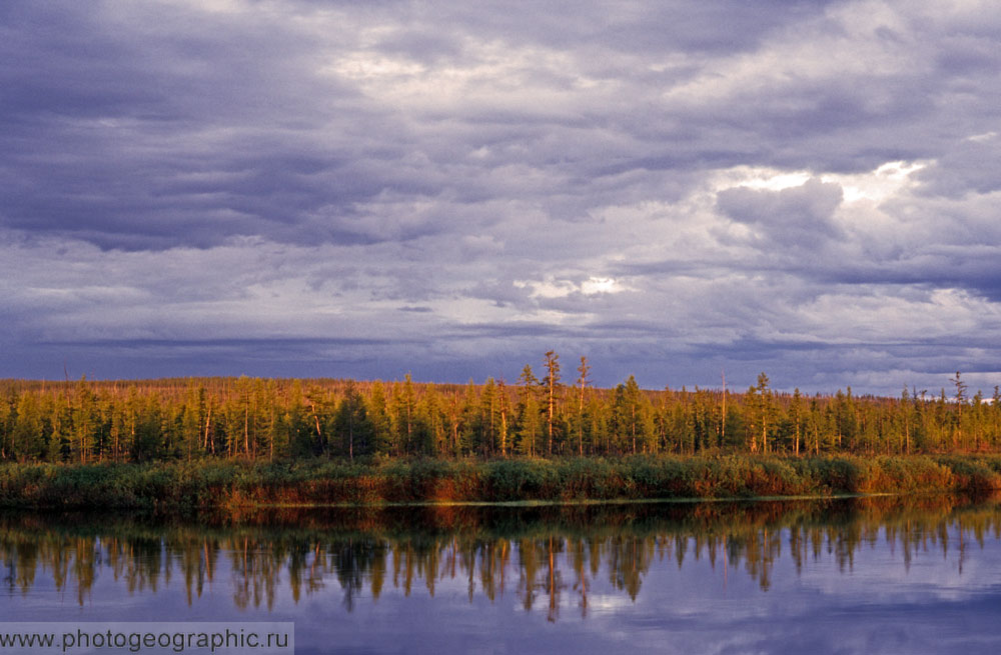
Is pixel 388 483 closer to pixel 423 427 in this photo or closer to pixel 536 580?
pixel 536 580

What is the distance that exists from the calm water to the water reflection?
11cm

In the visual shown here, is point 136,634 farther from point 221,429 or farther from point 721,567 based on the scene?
point 221,429

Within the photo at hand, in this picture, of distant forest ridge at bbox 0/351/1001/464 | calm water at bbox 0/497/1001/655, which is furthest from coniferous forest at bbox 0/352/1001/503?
calm water at bbox 0/497/1001/655

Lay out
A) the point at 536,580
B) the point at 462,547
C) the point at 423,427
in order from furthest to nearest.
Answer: the point at 423,427 < the point at 462,547 < the point at 536,580

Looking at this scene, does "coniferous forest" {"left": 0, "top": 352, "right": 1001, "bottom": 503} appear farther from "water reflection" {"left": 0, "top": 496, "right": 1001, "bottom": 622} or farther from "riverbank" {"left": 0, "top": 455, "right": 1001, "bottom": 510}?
"water reflection" {"left": 0, "top": 496, "right": 1001, "bottom": 622}

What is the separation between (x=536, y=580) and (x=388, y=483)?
68.2ft

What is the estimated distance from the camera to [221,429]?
319 feet

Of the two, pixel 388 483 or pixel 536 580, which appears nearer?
pixel 536 580

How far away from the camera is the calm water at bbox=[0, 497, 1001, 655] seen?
17.8 m

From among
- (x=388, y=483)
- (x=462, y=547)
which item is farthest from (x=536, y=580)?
(x=388, y=483)

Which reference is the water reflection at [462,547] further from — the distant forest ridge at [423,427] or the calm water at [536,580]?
the distant forest ridge at [423,427]

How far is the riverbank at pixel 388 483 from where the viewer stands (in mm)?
42156

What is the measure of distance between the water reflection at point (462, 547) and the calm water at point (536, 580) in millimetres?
108

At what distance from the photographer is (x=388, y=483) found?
43.0 m
